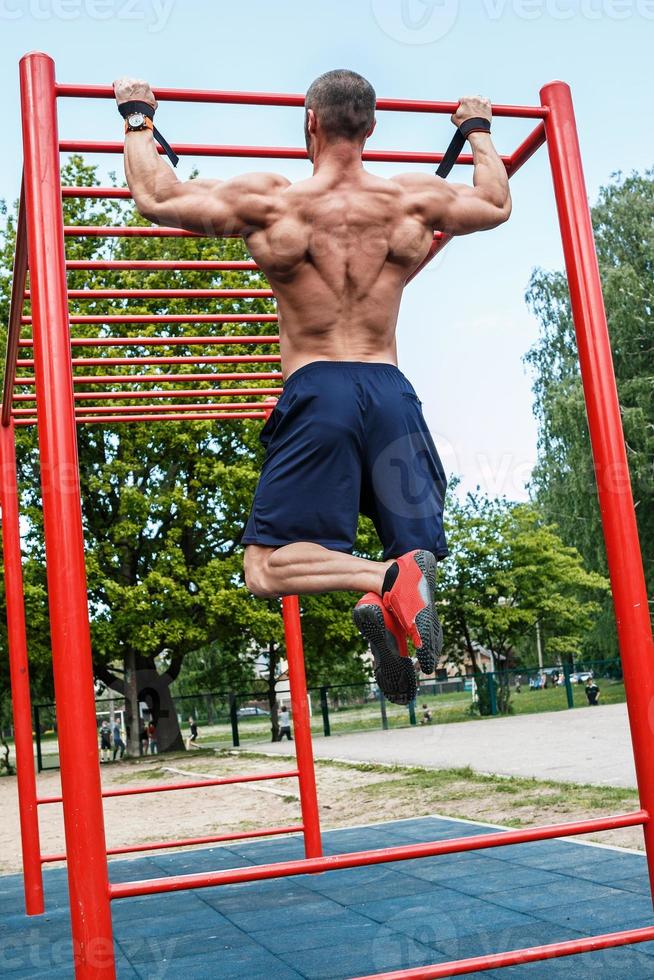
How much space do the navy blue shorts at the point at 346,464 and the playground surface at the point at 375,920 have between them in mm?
1724

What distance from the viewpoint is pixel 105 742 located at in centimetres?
2203

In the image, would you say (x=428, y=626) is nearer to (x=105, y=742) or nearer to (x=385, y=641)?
(x=385, y=641)

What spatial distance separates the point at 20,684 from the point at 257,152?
317 cm

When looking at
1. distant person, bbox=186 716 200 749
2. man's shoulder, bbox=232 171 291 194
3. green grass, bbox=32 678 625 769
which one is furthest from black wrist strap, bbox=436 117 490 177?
distant person, bbox=186 716 200 749

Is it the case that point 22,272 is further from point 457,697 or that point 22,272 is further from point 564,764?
point 457,697

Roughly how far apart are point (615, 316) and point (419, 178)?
19772mm

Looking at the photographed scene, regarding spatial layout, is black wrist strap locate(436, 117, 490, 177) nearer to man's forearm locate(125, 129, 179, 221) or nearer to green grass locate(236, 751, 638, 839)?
man's forearm locate(125, 129, 179, 221)

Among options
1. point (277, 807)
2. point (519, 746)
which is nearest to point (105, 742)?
point (519, 746)

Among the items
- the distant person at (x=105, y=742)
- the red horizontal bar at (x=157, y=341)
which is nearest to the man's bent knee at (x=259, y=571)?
the red horizontal bar at (x=157, y=341)

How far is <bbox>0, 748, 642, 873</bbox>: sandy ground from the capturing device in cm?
809

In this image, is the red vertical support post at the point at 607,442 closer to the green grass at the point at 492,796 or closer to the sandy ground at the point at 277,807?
the sandy ground at the point at 277,807

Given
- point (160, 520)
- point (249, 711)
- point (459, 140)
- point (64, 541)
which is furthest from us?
point (249, 711)

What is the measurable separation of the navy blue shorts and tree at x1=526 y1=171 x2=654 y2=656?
723 inches

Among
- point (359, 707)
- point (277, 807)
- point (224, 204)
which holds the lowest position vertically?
point (277, 807)
